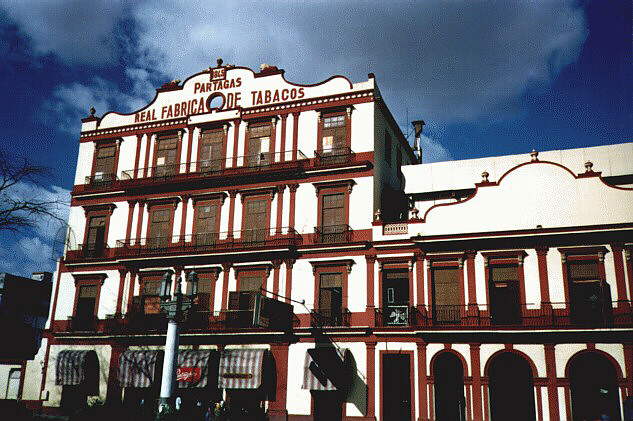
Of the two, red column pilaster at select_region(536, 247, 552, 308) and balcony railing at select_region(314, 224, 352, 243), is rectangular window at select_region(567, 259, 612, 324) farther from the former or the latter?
balcony railing at select_region(314, 224, 352, 243)

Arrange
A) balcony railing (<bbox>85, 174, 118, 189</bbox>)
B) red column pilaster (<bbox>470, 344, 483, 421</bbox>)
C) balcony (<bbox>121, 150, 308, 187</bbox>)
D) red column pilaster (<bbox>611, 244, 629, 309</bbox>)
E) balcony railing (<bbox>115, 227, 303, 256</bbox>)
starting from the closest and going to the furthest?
1. red column pilaster (<bbox>611, 244, 629, 309</bbox>)
2. red column pilaster (<bbox>470, 344, 483, 421</bbox>)
3. balcony railing (<bbox>115, 227, 303, 256</bbox>)
4. balcony (<bbox>121, 150, 308, 187</bbox>)
5. balcony railing (<bbox>85, 174, 118, 189</bbox>)

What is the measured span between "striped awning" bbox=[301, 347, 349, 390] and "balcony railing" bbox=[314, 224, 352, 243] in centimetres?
595

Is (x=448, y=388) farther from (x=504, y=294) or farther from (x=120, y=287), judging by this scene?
(x=120, y=287)

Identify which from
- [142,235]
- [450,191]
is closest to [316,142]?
[450,191]

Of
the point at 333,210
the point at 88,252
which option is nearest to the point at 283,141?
the point at 333,210

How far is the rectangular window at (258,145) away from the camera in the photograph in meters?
37.6

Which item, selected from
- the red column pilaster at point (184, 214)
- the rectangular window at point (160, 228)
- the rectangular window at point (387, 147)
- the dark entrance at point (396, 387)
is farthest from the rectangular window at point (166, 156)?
the dark entrance at point (396, 387)

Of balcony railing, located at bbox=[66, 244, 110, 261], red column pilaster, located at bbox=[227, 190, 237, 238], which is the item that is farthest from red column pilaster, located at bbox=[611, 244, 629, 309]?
balcony railing, located at bbox=[66, 244, 110, 261]

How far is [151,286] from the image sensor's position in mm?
38125

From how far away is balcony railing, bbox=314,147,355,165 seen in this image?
35.7m

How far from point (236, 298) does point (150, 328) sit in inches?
220

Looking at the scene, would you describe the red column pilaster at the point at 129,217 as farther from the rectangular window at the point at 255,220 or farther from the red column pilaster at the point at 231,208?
the rectangular window at the point at 255,220

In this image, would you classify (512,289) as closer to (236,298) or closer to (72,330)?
(236,298)

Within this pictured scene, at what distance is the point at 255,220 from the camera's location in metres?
36.8
